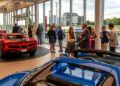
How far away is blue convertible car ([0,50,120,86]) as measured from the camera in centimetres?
217

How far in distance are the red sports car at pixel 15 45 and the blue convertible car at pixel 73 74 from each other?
654 centimetres

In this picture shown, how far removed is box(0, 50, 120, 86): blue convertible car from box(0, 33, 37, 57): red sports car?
6.54 m

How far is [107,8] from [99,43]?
177 cm

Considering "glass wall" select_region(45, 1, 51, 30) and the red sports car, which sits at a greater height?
"glass wall" select_region(45, 1, 51, 30)

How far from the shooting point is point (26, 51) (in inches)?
391

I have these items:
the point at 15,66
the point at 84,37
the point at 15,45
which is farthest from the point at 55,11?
the point at 15,66

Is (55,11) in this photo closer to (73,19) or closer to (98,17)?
(73,19)

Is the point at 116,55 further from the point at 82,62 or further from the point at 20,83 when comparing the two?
the point at 20,83

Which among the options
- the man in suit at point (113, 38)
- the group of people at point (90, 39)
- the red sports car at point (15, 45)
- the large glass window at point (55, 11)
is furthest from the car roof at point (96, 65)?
the large glass window at point (55, 11)

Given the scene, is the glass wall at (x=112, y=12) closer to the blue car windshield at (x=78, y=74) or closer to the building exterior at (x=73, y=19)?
the building exterior at (x=73, y=19)

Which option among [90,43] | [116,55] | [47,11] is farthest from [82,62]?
[47,11]

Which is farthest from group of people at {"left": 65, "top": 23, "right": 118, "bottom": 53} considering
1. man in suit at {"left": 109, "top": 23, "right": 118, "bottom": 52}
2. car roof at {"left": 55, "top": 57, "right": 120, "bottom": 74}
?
car roof at {"left": 55, "top": 57, "right": 120, "bottom": 74}

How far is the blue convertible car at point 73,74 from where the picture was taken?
2.17m

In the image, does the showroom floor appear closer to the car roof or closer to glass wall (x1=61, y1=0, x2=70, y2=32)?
the car roof
